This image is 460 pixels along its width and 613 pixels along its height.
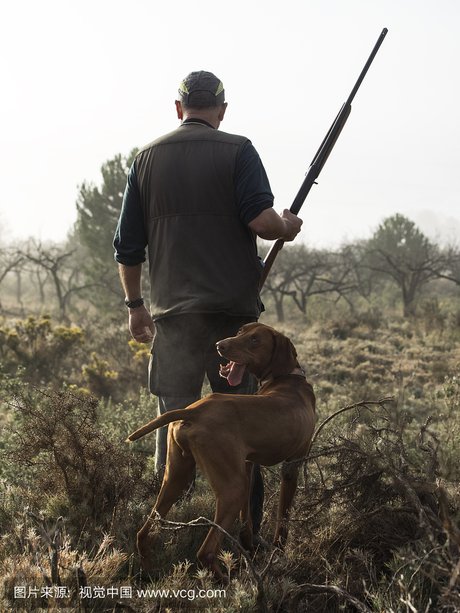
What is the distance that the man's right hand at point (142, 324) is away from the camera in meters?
3.71

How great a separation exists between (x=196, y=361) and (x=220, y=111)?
129 centimetres

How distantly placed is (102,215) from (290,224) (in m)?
22.2

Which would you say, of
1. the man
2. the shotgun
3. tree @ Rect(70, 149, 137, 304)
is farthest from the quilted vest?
tree @ Rect(70, 149, 137, 304)

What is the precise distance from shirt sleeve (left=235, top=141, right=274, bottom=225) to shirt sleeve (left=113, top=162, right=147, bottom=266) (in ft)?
1.95

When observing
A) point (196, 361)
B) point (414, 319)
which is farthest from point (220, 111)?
point (414, 319)

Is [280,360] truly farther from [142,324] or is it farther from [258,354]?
[142,324]

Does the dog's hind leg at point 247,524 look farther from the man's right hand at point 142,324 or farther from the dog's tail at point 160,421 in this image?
the man's right hand at point 142,324

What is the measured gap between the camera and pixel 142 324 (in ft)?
12.2

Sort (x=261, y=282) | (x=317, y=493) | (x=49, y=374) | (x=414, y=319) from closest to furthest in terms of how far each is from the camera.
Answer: (x=317, y=493) < (x=261, y=282) < (x=49, y=374) < (x=414, y=319)

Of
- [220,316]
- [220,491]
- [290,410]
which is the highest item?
[220,316]

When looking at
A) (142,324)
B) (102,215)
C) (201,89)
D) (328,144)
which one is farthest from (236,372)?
(102,215)

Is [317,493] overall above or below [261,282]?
below

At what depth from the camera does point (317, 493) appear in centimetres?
327

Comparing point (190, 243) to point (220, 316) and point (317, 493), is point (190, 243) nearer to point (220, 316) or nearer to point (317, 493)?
point (220, 316)
